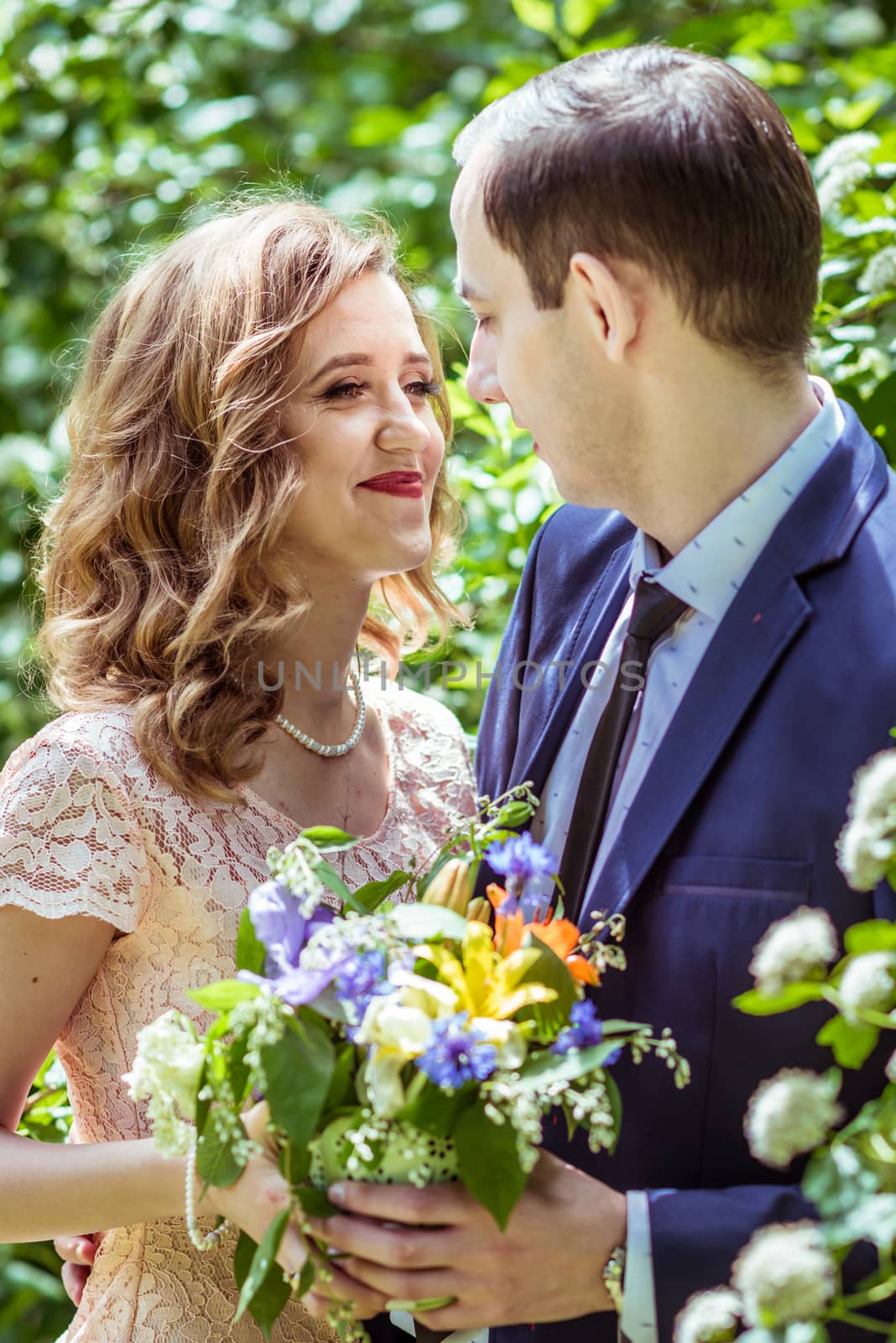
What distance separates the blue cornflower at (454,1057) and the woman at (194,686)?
56 centimetres

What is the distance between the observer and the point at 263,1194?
138 cm

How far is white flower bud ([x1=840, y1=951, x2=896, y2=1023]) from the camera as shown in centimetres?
100

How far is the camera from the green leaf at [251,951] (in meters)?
1.42

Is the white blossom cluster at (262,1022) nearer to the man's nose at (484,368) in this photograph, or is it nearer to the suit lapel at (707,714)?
the suit lapel at (707,714)

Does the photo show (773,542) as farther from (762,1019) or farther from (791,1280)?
(791,1280)

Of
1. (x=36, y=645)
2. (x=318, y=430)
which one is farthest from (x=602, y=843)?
(x=36, y=645)

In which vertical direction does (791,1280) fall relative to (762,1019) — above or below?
above

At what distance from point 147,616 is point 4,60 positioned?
2717 mm

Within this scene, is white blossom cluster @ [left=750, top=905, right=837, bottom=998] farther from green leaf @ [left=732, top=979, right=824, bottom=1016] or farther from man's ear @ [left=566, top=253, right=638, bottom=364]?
man's ear @ [left=566, top=253, right=638, bottom=364]

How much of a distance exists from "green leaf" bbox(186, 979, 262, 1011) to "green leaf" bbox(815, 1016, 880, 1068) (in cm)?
52

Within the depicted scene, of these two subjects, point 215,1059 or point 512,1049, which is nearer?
point 512,1049

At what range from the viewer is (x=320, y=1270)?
1.33 meters

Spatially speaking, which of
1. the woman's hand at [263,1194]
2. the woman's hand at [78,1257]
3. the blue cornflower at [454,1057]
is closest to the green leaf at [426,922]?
the blue cornflower at [454,1057]

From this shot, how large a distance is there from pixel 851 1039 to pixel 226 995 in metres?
0.57
